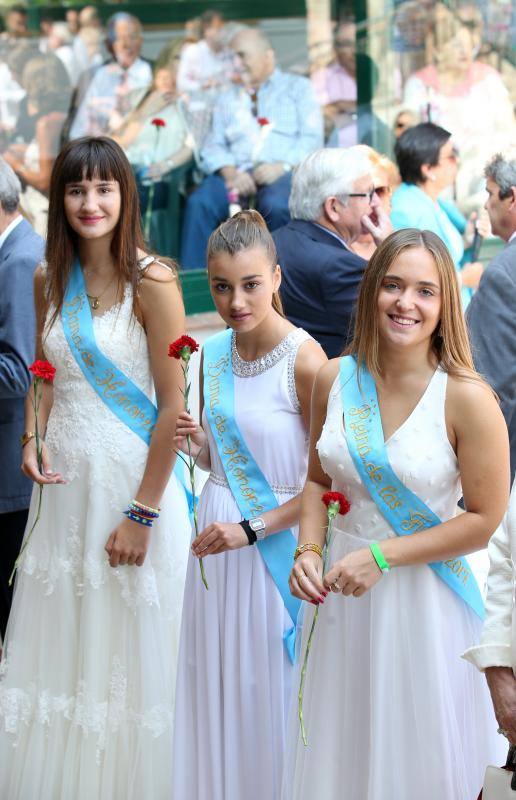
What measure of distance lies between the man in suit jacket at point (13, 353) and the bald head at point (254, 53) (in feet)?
14.2

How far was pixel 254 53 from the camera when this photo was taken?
8.60 metres

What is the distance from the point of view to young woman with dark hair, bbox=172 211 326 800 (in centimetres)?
332

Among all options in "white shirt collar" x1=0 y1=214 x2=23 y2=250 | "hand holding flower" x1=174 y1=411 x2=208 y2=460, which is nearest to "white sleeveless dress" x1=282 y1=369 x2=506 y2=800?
"hand holding flower" x1=174 y1=411 x2=208 y2=460

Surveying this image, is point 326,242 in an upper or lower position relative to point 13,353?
upper

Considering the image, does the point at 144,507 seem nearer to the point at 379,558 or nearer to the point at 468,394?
the point at 379,558

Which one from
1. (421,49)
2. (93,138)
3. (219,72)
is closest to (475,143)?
(421,49)

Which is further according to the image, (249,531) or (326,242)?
(326,242)

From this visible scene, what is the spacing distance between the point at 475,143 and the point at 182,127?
2125mm

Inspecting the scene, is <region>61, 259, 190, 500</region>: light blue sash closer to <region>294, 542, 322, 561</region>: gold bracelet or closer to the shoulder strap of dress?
the shoulder strap of dress

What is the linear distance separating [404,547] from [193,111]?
6.01 metres

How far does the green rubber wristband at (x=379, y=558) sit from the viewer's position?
108 inches

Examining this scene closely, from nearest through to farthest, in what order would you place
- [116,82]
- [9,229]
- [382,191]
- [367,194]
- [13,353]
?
[13,353] → [9,229] → [367,194] → [382,191] → [116,82]

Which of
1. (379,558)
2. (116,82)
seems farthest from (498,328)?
(116,82)

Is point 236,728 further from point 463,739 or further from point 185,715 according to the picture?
point 463,739
